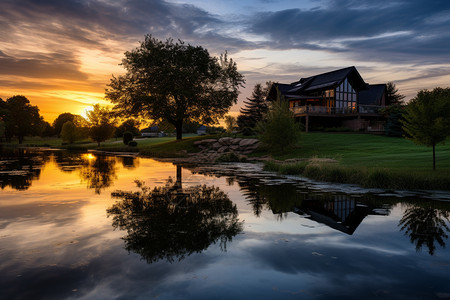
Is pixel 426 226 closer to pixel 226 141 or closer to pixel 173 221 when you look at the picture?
pixel 173 221

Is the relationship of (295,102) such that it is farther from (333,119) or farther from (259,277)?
(259,277)

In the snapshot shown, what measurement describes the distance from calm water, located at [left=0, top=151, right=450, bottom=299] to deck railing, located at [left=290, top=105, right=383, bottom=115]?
32955mm

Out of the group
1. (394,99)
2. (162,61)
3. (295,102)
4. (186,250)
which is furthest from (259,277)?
(394,99)

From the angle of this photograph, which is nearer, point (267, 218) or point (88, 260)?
point (88, 260)

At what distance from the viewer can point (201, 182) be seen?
16.1 m

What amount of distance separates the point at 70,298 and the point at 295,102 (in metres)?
53.3

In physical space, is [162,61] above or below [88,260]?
above

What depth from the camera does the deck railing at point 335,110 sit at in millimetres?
44719

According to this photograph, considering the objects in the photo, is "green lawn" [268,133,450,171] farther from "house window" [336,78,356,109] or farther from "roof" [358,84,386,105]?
"roof" [358,84,386,105]

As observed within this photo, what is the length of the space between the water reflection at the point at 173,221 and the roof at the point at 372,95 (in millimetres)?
48201

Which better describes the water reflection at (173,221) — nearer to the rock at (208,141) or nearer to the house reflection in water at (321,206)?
the house reflection in water at (321,206)

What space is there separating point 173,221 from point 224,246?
214 centimetres

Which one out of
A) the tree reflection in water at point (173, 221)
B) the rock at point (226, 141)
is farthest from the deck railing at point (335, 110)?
the tree reflection in water at point (173, 221)

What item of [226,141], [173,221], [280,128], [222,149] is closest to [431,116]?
[173,221]
